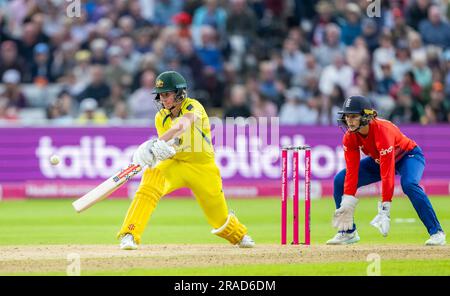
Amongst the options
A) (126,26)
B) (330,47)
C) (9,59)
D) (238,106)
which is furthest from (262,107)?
(9,59)

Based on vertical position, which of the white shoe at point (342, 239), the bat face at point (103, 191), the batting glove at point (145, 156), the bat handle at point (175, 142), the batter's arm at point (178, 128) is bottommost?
the white shoe at point (342, 239)

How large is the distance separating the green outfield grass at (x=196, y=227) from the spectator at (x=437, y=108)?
7.04ft

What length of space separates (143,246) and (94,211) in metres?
5.56

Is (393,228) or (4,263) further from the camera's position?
(393,228)

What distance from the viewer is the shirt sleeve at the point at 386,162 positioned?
9.92 metres

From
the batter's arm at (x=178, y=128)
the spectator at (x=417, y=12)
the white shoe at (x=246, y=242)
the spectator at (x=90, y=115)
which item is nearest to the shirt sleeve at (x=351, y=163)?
the white shoe at (x=246, y=242)

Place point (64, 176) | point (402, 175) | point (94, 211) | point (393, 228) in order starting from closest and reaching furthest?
1. point (402, 175)
2. point (393, 228)
3. point (94, 211)
4. point (64, 176)

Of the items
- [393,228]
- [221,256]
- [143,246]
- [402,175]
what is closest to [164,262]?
[221,256]

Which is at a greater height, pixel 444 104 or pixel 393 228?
pixel 444 104

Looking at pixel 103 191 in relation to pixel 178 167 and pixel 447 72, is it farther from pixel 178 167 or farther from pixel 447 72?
pixel 447 72

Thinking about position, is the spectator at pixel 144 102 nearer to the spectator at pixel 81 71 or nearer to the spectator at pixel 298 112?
the spectator at pixel 81 71
